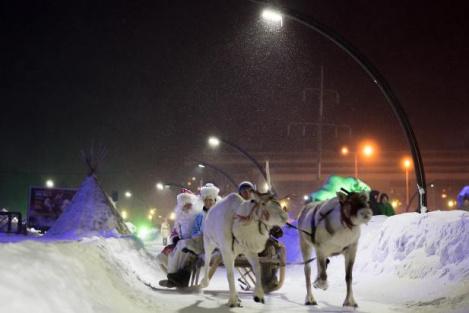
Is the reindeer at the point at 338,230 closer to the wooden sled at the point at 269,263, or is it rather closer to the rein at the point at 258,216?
the wooden sled at the point at 269,263

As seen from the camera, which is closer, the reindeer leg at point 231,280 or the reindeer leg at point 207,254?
the reindeer leg at point 231,280

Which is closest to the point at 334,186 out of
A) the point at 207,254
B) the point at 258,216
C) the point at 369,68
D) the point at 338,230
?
the point at 369,68

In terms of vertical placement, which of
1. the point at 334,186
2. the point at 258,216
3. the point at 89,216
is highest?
the point at 334,186

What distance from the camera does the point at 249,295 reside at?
11.5 metres

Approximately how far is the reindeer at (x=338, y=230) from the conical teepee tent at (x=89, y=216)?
13959 mm

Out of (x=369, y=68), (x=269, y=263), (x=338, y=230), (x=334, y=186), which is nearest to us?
(x=338, y=230)

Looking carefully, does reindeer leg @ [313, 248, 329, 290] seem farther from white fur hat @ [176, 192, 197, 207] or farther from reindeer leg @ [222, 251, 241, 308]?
white fur hat @ [176, 192, 197, 207]

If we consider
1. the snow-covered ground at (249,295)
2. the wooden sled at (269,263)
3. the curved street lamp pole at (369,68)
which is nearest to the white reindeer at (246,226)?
the snow-covered ground at (249,295)

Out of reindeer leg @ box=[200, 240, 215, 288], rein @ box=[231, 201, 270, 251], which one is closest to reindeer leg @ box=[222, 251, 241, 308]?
rein @ box=[231, 201, 270, 251]

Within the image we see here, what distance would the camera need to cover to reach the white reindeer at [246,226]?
8789 mm

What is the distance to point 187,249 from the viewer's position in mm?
11938

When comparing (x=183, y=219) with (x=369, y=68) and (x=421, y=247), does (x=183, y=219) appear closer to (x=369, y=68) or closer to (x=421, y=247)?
(x=421, y=247)

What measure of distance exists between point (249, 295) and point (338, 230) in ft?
8.81

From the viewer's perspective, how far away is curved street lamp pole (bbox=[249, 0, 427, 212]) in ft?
48.5
